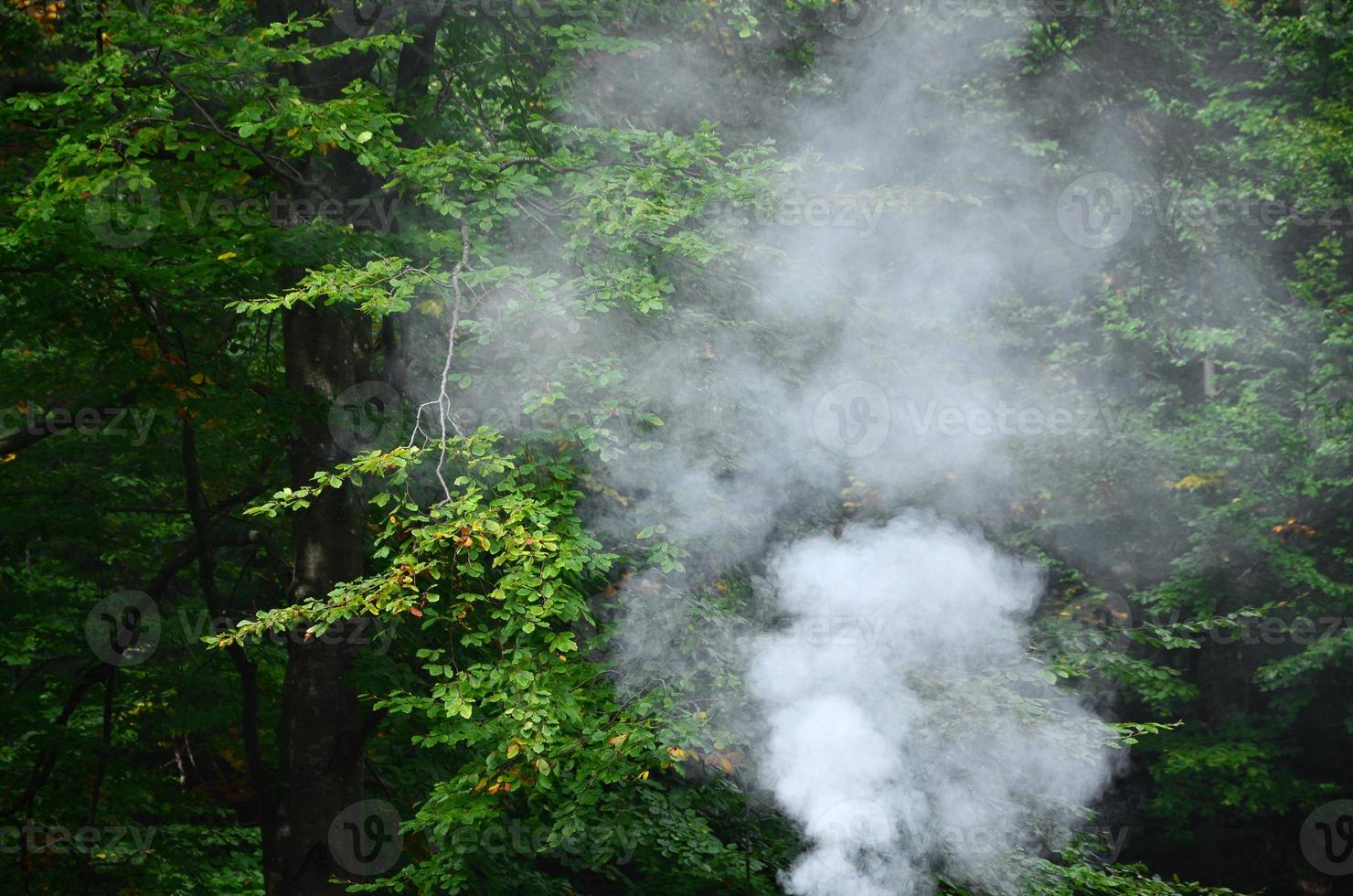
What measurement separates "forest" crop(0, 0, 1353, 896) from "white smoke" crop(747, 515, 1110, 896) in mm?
26

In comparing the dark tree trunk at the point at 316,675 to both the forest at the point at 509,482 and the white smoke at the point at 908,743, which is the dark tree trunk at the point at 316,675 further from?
the white smoke at the point at 908,743

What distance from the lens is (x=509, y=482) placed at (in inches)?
207

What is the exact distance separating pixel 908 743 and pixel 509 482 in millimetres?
2537

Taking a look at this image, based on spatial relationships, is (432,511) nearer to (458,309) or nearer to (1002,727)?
(458,309)

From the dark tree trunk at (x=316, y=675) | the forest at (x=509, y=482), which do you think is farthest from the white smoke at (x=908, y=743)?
the dark tree trunk at (x=316, y=675)

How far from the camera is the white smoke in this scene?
5.71 m

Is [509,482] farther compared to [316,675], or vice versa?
[316,675]

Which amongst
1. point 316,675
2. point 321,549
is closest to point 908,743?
point 316,675

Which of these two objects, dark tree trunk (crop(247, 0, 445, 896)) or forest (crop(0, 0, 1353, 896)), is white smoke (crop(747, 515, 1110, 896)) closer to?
forest (crop(0, 0, 1353, 896))

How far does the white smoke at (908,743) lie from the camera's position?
5707mm

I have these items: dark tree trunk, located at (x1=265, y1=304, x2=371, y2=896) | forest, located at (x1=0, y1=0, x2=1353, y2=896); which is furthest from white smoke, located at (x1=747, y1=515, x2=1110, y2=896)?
dark tree trunk, located at (x1=265, y1=304, x2=371, y2=896)

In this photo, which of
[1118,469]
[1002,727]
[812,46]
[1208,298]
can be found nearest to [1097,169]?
[1208,298]

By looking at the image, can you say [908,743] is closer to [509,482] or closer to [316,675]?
[509,482]

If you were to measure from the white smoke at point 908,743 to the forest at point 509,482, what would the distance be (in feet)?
0.09
